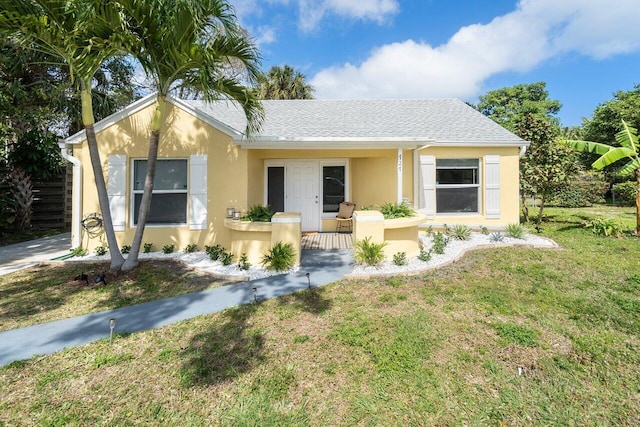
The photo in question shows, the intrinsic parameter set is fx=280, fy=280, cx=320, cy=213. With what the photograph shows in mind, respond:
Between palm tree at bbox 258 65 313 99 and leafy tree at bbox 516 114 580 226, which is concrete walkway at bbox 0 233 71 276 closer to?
palm tree at bbox 258 65 313 99

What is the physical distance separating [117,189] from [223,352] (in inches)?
255

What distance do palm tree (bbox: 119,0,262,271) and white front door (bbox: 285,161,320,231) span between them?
344cm

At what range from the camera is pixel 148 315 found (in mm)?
4477

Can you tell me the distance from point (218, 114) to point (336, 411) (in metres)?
10.5

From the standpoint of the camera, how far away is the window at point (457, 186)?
9586mm

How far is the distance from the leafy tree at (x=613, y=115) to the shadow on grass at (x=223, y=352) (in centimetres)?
2877

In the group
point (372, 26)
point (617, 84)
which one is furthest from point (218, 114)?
point (617, 84)

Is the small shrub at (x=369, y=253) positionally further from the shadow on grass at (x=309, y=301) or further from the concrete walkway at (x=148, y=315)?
the shadow on grass at (x=309, y=301)

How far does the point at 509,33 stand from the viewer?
475 inches

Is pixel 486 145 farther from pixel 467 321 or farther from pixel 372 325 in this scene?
pixel 372 325

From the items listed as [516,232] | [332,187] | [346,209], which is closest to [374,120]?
[332,187]

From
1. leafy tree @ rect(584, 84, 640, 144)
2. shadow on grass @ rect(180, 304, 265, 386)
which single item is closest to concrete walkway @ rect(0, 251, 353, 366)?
shadow on grass @ rect(180, 304, 265, 386)

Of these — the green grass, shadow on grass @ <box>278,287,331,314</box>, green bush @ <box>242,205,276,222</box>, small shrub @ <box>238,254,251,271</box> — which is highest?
green bush @ <box>242,205,276,222</box>

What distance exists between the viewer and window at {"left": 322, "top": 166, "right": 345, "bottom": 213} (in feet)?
32.7
